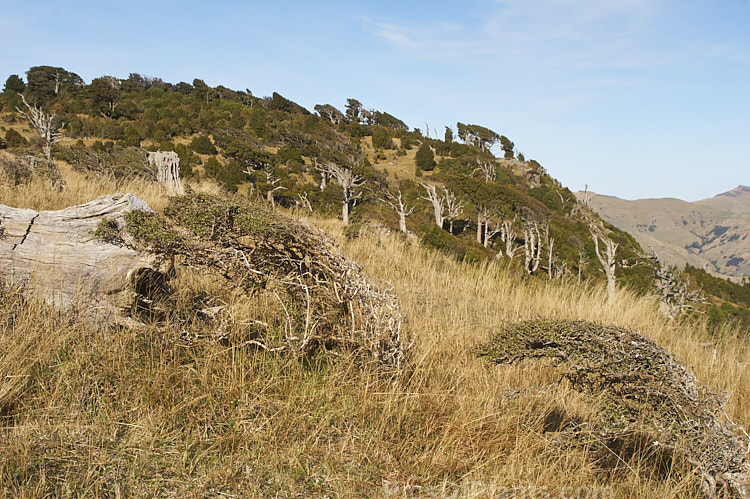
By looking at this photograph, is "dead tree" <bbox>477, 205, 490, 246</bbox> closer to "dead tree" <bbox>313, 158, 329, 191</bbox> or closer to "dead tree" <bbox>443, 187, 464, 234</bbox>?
"dead tree" <bbox>443, 187, 464, 234</bbox>

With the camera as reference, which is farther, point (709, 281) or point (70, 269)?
point (709, 281)

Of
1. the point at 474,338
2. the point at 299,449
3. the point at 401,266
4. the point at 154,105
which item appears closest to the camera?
the point at 299,449

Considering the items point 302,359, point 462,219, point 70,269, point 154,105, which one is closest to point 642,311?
point 302,359

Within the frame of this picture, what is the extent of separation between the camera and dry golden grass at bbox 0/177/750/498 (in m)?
2.02

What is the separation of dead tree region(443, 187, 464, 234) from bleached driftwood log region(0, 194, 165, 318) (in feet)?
108

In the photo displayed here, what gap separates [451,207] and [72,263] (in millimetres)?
34336

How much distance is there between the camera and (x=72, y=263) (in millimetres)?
3312

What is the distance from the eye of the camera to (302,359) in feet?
9.65

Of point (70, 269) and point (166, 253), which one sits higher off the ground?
point (166, 253)

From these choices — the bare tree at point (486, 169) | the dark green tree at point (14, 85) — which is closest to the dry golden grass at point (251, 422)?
the bare tree at point (486, 169)

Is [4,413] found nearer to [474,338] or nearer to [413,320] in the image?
[413,320]

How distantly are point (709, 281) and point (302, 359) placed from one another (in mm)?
47406

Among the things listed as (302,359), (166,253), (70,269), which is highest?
(166,253)

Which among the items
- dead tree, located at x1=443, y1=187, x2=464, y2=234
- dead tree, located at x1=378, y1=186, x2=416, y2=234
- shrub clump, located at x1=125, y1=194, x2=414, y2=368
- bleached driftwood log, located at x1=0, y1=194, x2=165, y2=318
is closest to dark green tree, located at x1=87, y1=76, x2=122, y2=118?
dead tree, located at x1=378, y1=186, x2=416, y2=234
